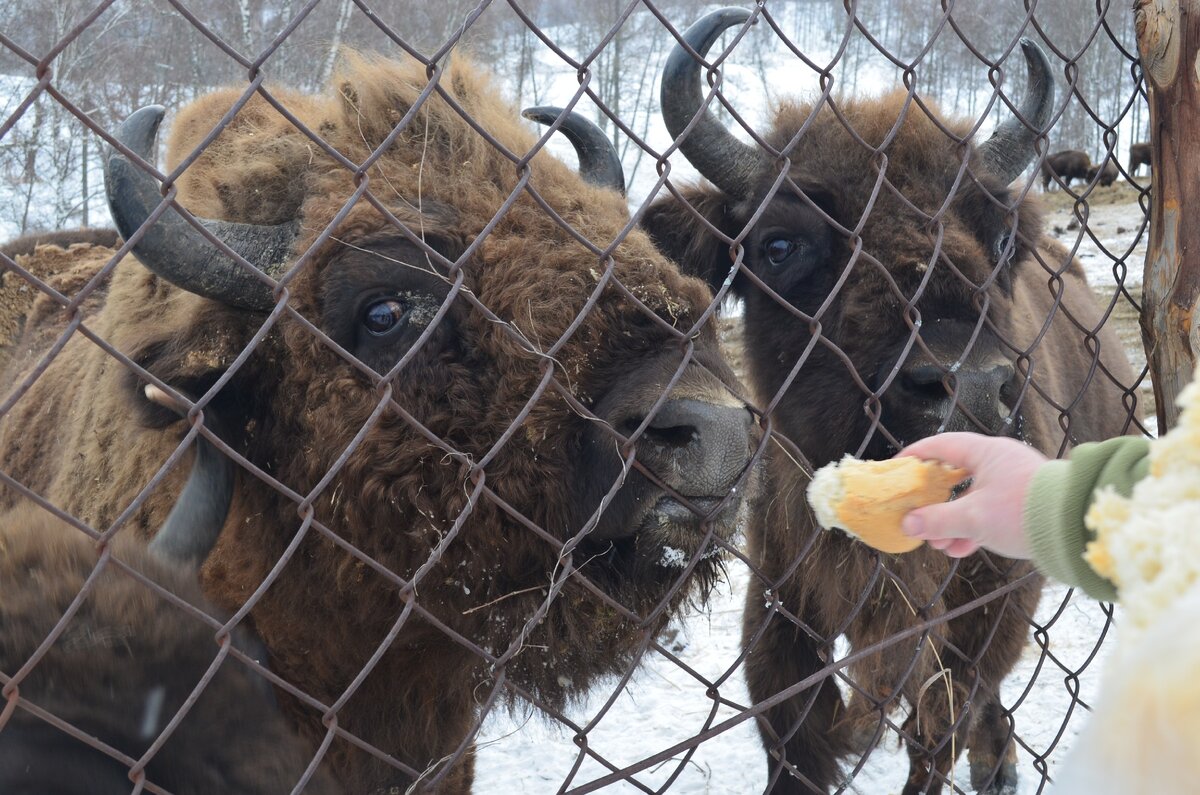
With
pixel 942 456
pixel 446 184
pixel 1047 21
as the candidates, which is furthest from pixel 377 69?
pixel 1047 21

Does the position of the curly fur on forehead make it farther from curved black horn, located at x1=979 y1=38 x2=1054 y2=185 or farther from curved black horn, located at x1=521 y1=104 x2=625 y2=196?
curved black horn, located at x1=979 y1=38 x2=1054 y2=185

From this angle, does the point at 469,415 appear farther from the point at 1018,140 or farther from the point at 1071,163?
the point at 1071,163

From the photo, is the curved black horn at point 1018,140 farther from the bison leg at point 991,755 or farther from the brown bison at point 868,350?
the bison leg at point 991,755

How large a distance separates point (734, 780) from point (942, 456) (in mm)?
3490

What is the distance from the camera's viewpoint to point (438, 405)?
89.4 inches

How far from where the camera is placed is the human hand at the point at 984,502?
4.91 feet

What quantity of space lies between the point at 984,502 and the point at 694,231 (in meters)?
2.65

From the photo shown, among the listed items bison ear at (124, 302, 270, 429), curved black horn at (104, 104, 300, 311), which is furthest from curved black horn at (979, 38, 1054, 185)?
bison ear at (124, 302, 270, 429)

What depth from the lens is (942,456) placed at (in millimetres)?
1643

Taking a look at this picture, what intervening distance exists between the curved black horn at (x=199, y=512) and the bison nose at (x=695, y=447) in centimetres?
91

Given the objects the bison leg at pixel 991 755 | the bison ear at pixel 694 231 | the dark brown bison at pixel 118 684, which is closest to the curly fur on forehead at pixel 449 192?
the dark brown bison at pixel 118 684

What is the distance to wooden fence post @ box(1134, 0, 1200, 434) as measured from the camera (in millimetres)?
2527

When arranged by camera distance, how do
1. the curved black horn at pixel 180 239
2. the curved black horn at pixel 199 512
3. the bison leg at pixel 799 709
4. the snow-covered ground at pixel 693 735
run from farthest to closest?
1. the snow-covered ground at pixel 693 735
2. the bison leg at pixel 799 709
3. the curved black horn at pixel 199 512
4. the curved black horn at pixel 180 239

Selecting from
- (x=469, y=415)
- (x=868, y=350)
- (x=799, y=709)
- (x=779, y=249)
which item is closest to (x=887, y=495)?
(x=469, y=415)
